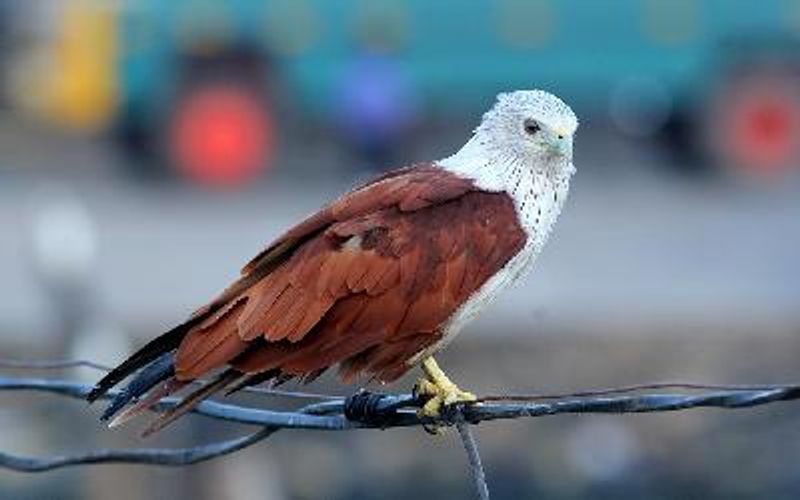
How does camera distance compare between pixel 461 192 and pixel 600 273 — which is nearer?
pixel 461 192

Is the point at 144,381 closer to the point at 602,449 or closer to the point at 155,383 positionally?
the point at 155,383

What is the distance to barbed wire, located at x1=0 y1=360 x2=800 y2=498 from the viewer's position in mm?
Result: 5840

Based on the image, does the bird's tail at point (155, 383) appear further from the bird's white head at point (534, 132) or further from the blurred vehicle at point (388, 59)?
the blurred vehicle at point (388, 59)

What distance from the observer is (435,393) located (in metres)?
6.93

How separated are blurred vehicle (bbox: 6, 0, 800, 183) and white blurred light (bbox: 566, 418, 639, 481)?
11.9 m

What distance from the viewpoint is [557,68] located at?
89.0ft

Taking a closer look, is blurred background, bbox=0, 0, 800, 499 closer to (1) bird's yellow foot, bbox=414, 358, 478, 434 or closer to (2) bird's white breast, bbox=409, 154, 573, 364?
(2) bird's white breast, bbox=409, 154, 573, 364

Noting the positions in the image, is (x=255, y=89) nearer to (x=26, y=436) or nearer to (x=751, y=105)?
(x=751, y=105)

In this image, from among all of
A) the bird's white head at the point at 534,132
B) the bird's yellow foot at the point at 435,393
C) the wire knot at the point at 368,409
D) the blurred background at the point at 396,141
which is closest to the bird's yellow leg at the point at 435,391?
the bird's yellow foot at the point at 435,393

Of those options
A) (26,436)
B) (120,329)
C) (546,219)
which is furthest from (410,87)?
(546,219)

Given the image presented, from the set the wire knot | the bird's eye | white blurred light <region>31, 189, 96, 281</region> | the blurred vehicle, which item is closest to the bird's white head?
the bird's eye

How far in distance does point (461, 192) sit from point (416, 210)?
0.13 meters

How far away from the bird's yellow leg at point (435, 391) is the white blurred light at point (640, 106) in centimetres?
2062

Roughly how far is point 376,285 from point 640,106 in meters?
21.9
